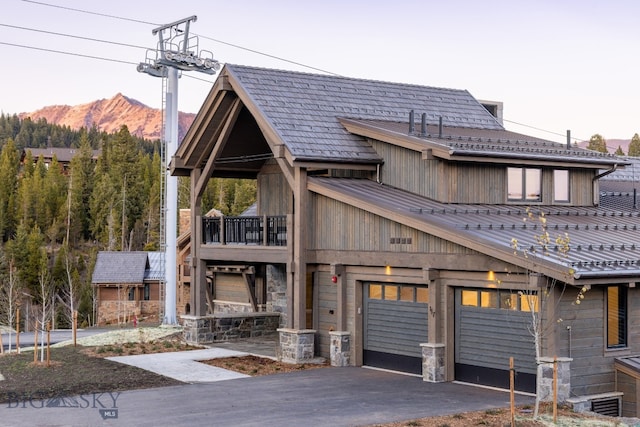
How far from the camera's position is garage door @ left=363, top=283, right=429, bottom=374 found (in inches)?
896

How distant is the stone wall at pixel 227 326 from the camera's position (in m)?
29.4

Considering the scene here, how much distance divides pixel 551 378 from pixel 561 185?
32.9 feet

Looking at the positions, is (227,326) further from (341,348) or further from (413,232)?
(413,232)

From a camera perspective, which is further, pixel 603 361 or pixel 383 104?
pixel 383 104

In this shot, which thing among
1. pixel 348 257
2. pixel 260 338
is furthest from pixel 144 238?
pixel 348 257

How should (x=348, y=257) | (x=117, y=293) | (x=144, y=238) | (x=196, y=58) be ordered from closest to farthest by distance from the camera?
(x=348, y=257), (x=196, y=58), (x=117, y=293), (x=144, y=238)

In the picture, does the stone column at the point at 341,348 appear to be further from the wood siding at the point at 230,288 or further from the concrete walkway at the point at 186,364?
the wood siding at the point at 230,288

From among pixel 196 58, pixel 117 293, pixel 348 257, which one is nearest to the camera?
pixel 348 257

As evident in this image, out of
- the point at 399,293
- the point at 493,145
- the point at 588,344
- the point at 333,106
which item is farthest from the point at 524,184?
the point at 588,344

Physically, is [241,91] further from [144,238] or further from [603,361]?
[144,238]

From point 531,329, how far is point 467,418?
336 centimetres

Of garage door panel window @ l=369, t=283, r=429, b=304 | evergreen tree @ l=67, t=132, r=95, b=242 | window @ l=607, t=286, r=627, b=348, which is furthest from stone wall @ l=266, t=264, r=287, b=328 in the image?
evergreen tree @ l=67, t=132, r=95, b=242

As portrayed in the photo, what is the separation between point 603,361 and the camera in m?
20.2

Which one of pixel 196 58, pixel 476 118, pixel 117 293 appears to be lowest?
pixel 117 293
